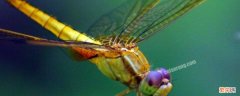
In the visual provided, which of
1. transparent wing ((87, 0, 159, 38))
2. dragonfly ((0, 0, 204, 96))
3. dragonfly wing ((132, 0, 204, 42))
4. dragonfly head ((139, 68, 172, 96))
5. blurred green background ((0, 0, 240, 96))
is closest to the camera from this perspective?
dragonfly head ((139, 68, 172, 96))

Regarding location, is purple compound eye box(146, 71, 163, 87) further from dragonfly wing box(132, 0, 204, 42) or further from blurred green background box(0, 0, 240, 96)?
blurred green background box(0, 0, 240, 96)

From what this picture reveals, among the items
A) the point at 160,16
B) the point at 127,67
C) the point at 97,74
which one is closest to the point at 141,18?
the point at 160,16

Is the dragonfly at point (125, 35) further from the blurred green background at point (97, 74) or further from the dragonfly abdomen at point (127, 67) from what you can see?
the blurred green background at point (97, 74)

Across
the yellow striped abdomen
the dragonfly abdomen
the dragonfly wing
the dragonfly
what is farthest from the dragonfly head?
the yellow striped abdomen

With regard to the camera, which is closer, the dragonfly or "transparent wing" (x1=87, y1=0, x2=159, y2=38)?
the dragonfly

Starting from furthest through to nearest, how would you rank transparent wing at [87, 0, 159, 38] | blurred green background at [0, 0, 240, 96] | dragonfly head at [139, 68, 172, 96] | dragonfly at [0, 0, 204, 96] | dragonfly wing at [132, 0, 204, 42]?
blurred green background at [0, 0, 240, 96] < transparent wing at [87, 0, 159, 38] < dragonfly wing at [132, 0, 204, 42] < dragonfly at [0, 0, 204, 96] < dragonfly head at [139, 68, 172, 96]

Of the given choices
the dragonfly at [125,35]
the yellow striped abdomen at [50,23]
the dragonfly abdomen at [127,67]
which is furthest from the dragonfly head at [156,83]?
the yellow striped abdomen at [50,23]

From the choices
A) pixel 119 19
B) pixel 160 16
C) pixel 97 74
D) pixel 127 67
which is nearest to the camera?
pixel 127 67

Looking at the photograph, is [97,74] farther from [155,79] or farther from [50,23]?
[155,79]
